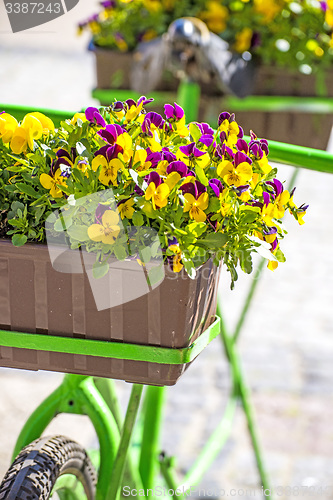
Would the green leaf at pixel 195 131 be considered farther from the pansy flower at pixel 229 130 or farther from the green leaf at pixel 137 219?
the green leaf at pixel 137 219

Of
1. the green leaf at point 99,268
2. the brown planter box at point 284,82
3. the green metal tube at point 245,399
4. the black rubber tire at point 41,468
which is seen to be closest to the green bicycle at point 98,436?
the black rubber tire at point 41,468

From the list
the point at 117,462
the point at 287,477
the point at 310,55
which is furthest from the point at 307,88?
the point at 117,462

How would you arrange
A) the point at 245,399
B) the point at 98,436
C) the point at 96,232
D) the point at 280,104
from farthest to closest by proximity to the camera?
the point at 280,104, the point at 245,399, the point at 98,436, the point at 96,232

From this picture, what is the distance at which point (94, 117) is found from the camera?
3.04 feet

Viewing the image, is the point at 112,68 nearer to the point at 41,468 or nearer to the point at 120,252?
the point at 41,468

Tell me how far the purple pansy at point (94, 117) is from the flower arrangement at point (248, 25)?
1.42 meters

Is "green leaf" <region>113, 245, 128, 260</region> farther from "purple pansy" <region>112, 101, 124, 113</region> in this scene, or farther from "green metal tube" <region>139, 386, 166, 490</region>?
"green metal tube" <region>139, 386, 166, 490</region>

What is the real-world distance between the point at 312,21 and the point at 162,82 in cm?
49

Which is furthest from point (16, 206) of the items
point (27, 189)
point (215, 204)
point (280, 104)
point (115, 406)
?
point (280, 104)

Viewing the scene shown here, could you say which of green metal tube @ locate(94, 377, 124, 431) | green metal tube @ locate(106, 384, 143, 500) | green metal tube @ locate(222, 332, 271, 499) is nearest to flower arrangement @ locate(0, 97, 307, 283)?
green metal tube @ locate(106, 384, 143, 500)

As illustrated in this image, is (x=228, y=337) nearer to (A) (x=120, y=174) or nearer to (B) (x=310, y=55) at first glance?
(B) (x=310, y=55)

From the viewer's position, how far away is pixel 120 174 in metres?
0.88

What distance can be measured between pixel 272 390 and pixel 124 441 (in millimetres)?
1929

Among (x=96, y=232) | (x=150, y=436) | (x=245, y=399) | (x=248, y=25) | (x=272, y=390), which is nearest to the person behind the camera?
(x=96, y=232)
